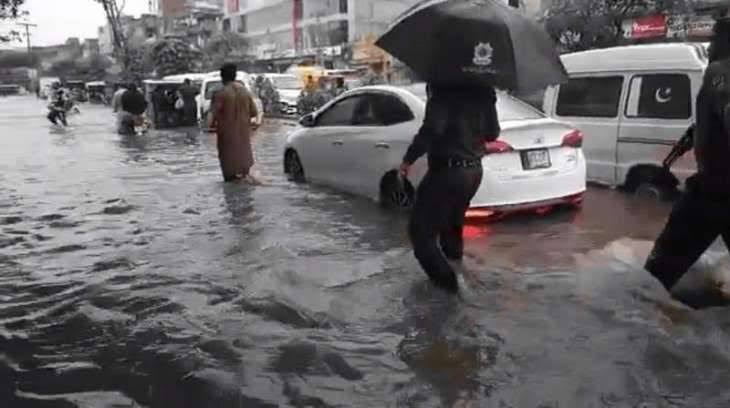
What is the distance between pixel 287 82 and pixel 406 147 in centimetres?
2519

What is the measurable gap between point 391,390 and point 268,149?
44.1 feet

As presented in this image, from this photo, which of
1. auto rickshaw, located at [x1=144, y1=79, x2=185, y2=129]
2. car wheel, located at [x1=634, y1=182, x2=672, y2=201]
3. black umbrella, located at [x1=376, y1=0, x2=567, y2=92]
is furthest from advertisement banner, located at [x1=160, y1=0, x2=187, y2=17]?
black umbrella, located at [x1=376, y1=0, x2=567, y2=92]

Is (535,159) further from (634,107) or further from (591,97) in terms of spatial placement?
(591,97)

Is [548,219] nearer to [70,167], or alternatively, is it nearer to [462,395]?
[462,395]

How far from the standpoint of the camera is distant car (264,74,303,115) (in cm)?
2914

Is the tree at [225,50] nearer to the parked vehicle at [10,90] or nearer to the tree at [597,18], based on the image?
the parked vehicle at [10,90]

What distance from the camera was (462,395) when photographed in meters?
3.85

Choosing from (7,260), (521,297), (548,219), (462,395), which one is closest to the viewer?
(462,395)

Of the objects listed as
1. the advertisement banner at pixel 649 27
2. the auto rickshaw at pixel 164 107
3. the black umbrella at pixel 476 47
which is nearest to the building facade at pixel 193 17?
the auto rickshaw at pixel 164 107

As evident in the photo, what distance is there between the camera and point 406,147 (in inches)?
321

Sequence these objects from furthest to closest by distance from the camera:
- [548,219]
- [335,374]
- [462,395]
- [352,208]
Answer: [352,208]
[548,219]
[335,374]
[462,395]

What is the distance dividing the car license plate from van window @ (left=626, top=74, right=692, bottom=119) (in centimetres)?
172

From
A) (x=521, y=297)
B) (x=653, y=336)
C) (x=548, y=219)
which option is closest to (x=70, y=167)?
(x=548, y=219)

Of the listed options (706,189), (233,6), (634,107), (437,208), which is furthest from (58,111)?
(233,6)
